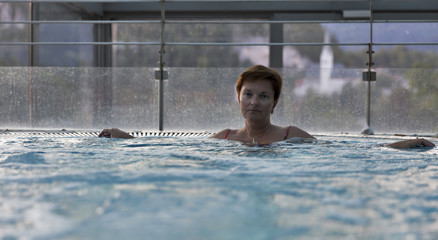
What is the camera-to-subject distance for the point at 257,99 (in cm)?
294

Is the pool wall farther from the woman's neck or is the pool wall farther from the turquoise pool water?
the turquoise pool water

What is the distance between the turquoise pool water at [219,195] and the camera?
1.27m

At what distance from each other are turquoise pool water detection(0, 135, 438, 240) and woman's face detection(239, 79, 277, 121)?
28cm

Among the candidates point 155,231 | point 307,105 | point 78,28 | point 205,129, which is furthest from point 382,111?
point 78,28

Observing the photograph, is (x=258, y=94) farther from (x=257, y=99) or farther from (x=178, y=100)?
(x=178, y=100)

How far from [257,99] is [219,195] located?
1365 millimetres

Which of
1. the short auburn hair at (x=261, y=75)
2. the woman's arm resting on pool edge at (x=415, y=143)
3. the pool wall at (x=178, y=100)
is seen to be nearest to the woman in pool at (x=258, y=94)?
the short auburn hair at (x=261, y=75)

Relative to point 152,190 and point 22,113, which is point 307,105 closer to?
point 22,113

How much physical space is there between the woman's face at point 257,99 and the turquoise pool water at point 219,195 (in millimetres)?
284

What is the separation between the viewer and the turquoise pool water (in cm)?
127

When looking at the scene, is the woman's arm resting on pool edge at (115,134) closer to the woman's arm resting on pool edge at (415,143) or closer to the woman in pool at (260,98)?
the woman in pool at (260,98)

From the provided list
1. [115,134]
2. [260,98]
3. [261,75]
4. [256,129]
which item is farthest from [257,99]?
[115,134]

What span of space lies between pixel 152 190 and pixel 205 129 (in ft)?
10.9

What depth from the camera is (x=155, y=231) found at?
1.25 m
